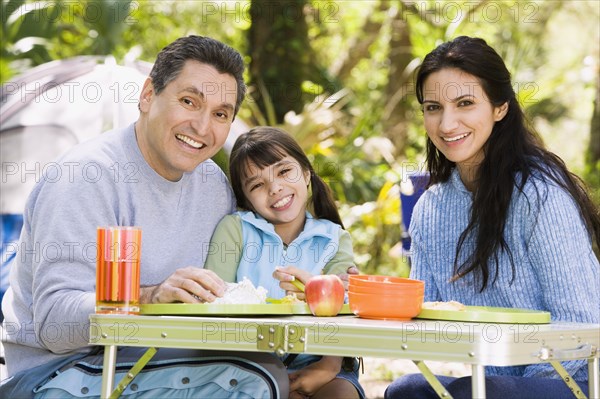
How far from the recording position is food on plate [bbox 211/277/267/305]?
7.21 ft

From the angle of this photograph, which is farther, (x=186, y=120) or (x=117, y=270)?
(x=186, y=120)

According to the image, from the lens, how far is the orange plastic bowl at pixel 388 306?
208 cm

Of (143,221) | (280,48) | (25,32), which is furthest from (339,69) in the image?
(143,221)

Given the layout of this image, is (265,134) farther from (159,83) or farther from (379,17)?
(379,17)

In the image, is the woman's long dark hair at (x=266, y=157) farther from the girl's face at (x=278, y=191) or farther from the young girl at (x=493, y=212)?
the young girl at (x=493, y=212)

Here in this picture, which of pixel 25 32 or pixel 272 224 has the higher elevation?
pixel 25 32

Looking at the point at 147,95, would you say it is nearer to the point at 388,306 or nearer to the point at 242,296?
the point at 242,296

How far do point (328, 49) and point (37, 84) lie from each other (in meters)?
8.76

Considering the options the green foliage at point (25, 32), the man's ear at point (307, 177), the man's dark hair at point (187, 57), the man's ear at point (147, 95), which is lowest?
the man's ear at point (307, 177)

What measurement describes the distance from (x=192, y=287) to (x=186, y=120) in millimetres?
694

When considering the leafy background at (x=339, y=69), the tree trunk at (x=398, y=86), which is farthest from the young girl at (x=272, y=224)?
the tree trunk at (x=398, y=86)

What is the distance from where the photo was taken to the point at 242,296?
2229 millimetres

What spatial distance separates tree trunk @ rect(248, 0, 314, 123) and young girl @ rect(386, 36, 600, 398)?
518cm

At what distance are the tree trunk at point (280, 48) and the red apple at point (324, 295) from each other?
5.93 meters
